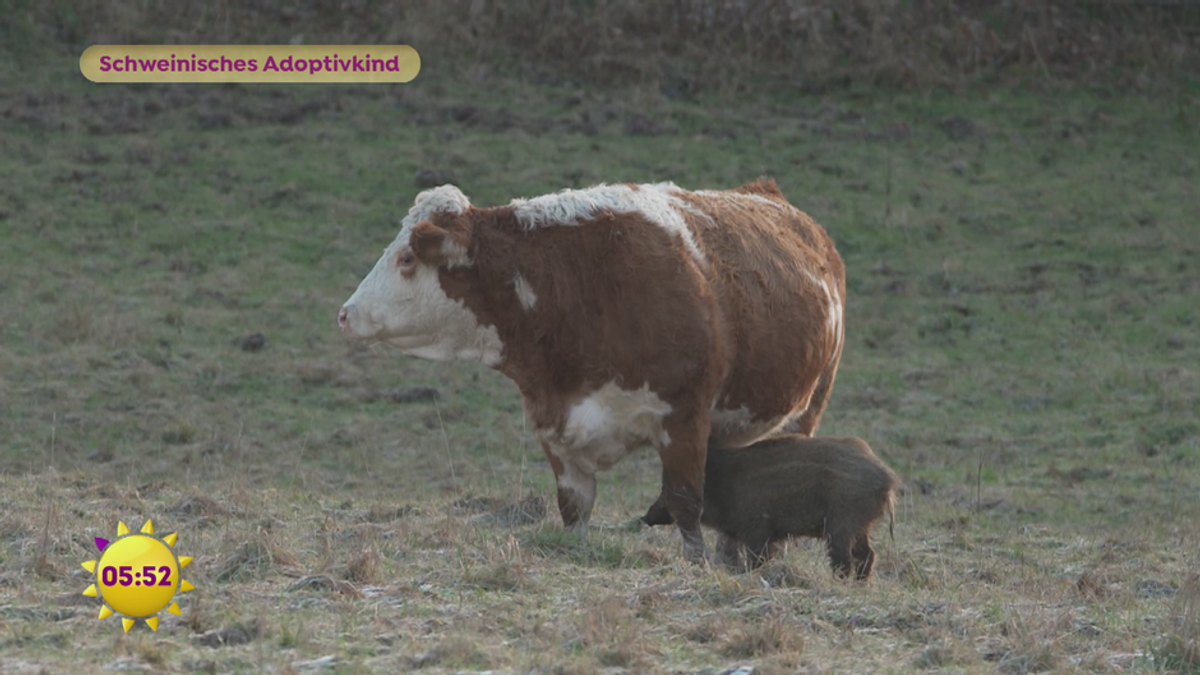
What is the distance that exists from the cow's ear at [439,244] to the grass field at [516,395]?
1426 mm

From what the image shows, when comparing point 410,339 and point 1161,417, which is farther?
point 1161,417

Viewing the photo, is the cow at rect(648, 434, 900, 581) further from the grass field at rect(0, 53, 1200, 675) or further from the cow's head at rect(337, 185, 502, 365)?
the cow's head at rect(337, 185, 502, 365)

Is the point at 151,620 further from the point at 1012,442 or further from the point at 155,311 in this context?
the point at 155,311

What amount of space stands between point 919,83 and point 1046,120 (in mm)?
1924

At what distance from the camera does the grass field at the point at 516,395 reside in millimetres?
6020

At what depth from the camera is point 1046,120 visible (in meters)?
22.3

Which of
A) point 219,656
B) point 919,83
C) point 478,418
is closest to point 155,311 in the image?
point 478,418

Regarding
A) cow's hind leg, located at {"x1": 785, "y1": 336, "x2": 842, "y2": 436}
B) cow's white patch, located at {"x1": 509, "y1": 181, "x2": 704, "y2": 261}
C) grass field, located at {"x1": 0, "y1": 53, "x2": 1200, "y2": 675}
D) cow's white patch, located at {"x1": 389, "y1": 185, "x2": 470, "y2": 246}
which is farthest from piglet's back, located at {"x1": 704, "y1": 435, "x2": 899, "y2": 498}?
cow's white patch, located at {"x1": 389, "y1": 185, "x2": 470, "y2": 246}

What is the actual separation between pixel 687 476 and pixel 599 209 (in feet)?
4.77

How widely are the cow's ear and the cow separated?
5.80ft

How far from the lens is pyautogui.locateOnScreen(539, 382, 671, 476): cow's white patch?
26.0 feet

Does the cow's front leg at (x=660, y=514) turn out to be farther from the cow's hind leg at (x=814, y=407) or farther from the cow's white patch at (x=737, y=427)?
the cow's hind leg at (x=814, y=407)

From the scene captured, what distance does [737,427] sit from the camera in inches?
340

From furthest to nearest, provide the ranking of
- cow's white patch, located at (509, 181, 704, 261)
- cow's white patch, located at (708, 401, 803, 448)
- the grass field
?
cow's white patch, located at (708, 401, 803, 448) < cow's white patch, located at (509, 181, 704, 261) < the grass field
